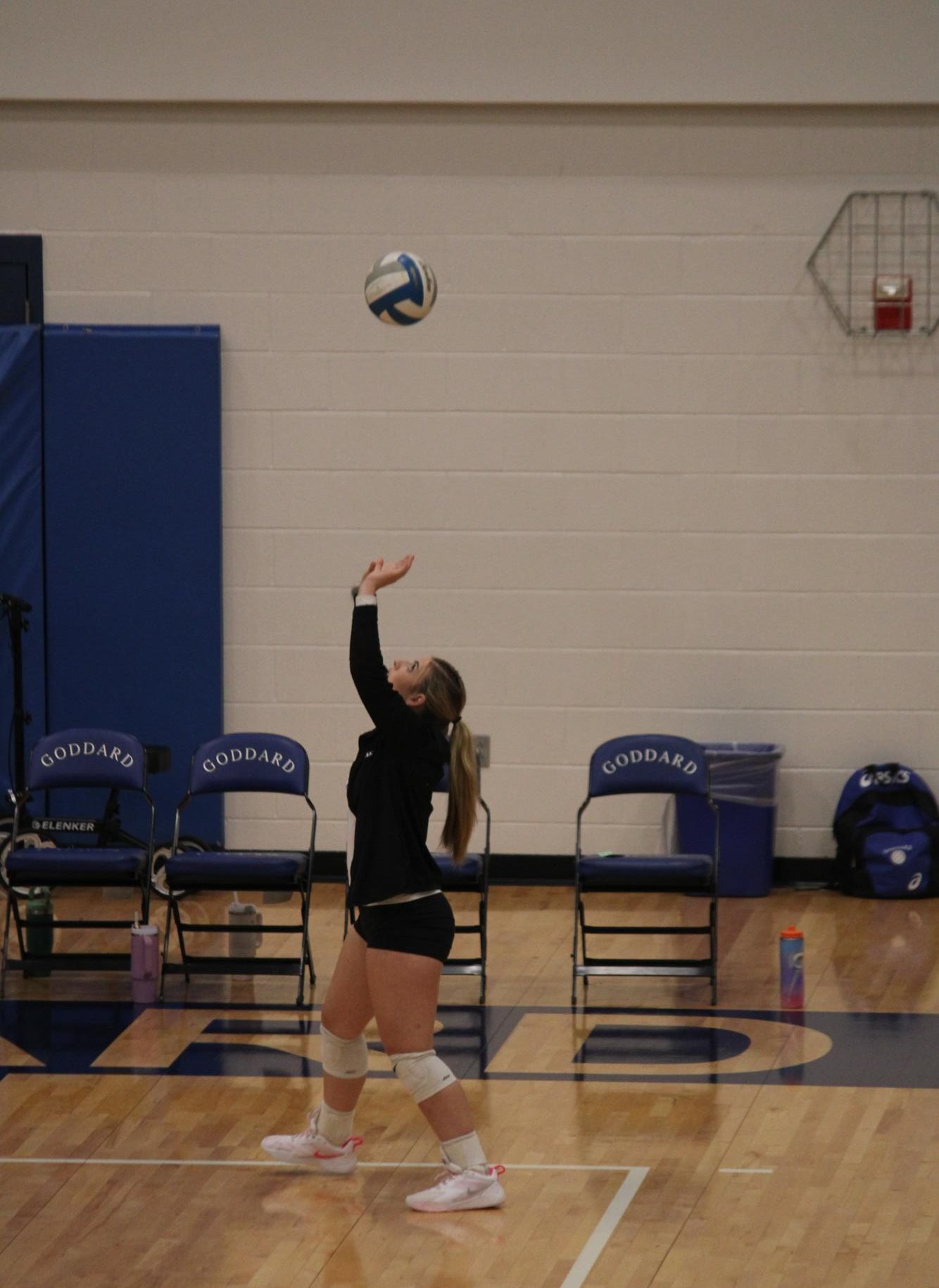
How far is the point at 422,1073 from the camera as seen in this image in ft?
16.6

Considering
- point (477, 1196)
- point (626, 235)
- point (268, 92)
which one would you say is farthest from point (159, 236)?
point (477, 1196)

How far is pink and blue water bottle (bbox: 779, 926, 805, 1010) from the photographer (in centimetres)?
727

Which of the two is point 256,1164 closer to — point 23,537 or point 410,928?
point 410,928

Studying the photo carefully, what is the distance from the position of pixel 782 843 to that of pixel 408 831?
505 cm

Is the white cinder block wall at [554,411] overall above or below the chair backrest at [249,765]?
above

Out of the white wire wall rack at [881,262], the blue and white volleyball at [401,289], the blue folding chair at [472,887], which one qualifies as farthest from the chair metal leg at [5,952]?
the white wire wall rack at [881,262]

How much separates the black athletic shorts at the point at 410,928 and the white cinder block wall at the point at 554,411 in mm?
4667

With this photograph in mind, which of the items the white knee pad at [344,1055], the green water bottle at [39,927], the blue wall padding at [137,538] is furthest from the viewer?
the blue wall padding at [137,538]

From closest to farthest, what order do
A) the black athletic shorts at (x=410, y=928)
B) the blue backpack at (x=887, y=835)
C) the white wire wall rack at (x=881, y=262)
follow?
the black athletic shorts at (x=410, y=928) → the blue backpack at (x=887, y=835) → the white wire wall rack at (x=881, y=262)

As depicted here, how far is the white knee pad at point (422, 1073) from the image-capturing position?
505 cm

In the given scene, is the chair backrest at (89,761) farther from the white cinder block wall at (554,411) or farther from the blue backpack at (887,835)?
the blue backpack at (887,835)

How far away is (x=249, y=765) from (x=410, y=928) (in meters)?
3.11

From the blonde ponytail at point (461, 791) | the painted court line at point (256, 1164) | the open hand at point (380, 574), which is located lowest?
the painted court line at point (256, 1164)

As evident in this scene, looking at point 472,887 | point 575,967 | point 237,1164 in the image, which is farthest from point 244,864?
point 237,1164
